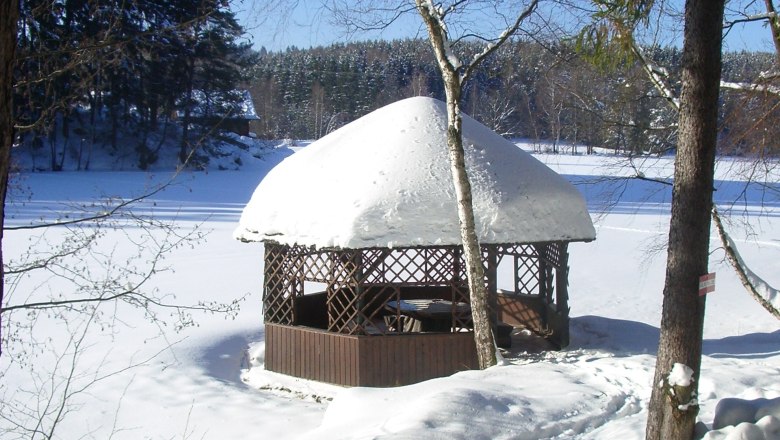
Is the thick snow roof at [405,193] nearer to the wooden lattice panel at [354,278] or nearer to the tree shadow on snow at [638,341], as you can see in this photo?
the wooden lattice panel at [354,278]

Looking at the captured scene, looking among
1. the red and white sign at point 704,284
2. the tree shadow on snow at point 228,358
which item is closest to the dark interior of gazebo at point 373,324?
the tree shadow on snow at point 228,358

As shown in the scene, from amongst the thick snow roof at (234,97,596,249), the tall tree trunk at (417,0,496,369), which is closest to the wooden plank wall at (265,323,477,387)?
the thick snow roof at (234,97,596,249)

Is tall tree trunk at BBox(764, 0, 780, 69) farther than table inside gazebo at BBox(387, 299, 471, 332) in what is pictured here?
No

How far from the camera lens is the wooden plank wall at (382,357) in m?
10.6

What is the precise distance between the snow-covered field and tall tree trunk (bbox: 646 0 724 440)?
1247 mm

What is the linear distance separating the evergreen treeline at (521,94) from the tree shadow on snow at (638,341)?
3.24 metres

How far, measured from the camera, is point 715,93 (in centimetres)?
482

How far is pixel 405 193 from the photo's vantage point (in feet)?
35.5

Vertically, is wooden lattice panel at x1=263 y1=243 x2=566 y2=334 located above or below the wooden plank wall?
above

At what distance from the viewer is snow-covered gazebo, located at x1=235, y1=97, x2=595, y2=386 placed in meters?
10.5

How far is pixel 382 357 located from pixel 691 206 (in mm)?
6503

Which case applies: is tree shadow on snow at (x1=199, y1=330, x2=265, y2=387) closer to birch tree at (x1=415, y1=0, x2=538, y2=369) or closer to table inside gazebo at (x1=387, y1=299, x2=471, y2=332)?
table inside gazebo at (x1=387, y1=299, x2=471, y2=332)

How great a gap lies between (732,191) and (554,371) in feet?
117

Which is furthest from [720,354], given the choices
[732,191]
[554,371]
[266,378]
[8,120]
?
[732,191]
